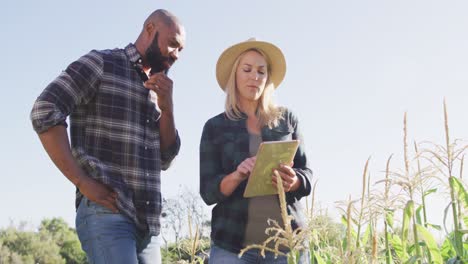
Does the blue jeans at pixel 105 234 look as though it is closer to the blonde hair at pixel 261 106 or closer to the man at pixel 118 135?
the man at pixel 118 135

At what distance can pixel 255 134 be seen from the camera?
3254 millimetres

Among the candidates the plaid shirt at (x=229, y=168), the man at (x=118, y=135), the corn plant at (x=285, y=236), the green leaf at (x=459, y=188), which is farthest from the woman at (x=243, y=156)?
the corn plant at (x=285, y=236)

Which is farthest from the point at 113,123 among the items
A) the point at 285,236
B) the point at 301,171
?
the point at 285,236

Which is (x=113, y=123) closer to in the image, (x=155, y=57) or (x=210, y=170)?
(x=155, y=57)

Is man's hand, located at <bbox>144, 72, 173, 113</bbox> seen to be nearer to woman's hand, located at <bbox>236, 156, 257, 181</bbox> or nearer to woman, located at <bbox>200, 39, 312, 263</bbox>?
woman, located at <bbox>200, 39, 312, 263</bbox>

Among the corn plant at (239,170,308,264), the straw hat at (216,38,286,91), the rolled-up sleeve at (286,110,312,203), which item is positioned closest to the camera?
the corn plant at (239,170,308,264)

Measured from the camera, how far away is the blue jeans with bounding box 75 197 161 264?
2.55 metres

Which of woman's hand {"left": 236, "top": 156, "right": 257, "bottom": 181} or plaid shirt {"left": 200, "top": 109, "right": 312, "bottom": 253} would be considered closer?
woman's hand {"left": 236, "top": 156, "right": 257, "bottom": 181}

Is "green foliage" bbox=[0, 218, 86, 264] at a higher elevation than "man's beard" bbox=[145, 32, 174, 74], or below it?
below

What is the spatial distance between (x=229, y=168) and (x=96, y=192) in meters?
0.79

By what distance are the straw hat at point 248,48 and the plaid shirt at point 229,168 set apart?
1.33 ft

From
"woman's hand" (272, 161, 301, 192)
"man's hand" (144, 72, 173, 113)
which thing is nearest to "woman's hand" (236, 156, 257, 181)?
"woman's hand" (272, 161, 301, 192)

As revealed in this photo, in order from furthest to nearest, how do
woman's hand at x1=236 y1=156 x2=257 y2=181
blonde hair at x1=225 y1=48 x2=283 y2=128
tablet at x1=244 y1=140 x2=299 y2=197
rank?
blonde hair at x1=225 y1=48 x2=283 y2=128 → woman's hand at x1=236 y1=156 x2=257 y2=181 → tablet at x1=244 y1=140 x2=299 y2=197

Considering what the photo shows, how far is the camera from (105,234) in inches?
101
